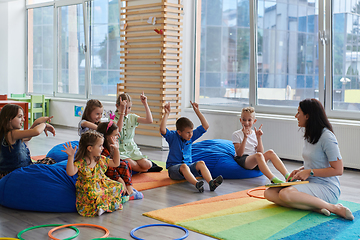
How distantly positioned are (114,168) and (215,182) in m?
0.98

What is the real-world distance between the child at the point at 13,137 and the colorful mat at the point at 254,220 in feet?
4.13

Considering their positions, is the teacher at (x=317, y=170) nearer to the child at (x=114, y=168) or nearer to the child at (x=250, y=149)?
the child at (x=250, y=149)

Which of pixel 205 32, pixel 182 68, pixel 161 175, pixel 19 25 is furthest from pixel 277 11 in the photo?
pixel 19 25

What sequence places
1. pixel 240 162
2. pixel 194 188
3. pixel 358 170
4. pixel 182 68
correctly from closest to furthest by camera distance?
pixel 194 188 < pixel 240 162 < pixel 358 170 < pixel 182 68

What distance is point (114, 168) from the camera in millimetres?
3742

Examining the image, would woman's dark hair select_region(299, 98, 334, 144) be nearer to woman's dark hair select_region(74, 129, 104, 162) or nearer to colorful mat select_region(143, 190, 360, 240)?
colorful mat select_region(143, 190, 360, 240)

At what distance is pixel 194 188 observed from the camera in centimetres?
419

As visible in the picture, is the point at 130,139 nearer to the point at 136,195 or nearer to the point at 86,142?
the point at 136,195

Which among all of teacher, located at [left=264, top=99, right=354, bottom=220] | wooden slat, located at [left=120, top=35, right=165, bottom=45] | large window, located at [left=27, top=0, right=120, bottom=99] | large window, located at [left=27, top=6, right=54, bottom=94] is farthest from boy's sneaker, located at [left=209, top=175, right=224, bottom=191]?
large window, located at [left=27, top=6, right=54, bottom=94]

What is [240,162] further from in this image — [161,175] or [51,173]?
[51,173]

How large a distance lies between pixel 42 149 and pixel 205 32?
3.43m

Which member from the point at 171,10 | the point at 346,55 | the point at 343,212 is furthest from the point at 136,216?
the point at 171,10

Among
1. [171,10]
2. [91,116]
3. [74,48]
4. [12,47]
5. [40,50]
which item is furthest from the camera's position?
[40,50]

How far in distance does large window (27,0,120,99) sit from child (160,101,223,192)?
4.84 meters
